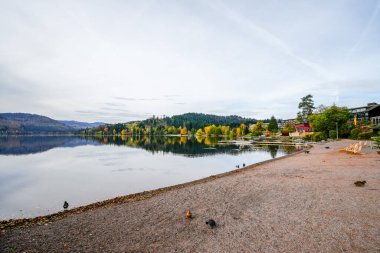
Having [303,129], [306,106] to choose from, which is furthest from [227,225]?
[306,106]

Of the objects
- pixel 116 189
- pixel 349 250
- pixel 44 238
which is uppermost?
pixel 349 250

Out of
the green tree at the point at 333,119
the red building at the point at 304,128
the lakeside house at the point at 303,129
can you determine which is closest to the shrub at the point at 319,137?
the green tree at the point at 333,119

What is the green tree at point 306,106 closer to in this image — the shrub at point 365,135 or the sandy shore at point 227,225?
the shrub at point 365,135

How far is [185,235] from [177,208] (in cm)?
339

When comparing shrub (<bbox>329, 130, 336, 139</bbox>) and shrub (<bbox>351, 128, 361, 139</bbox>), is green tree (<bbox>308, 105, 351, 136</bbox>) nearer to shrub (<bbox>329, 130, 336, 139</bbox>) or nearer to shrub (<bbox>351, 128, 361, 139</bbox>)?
shrub (<bbox>329, 130, 336, 139</bbox>)

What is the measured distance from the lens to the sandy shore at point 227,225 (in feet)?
23.7

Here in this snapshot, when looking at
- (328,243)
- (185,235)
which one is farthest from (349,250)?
(185,235)

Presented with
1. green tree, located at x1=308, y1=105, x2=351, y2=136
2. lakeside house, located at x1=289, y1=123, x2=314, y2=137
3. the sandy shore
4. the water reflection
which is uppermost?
green tree, located at x1=308, y1=105, x2=351, y2=136

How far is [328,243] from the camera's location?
7.05m

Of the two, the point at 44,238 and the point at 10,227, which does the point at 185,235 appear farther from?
the point at 10,227

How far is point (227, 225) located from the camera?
8.84 metres

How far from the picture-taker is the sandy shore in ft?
23.7

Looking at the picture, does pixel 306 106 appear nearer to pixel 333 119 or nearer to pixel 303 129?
pixel 303 129

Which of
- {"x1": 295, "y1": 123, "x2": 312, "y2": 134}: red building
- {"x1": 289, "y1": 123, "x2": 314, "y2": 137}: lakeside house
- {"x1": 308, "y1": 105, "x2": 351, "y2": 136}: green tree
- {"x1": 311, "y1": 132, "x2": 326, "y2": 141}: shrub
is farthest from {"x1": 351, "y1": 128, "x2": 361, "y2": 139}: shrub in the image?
{"x1": 295, "y1": 123, "x2": 312, "y2": 134}: red building
